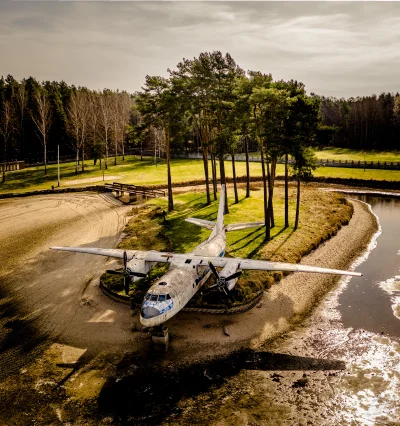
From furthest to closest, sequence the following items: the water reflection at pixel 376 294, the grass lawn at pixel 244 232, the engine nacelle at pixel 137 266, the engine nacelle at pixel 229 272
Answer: the grass lawn at pixel 244 232 → the engine nacelle at pixel 137 266 → the water reflection at pixel 376 294 → the engine nacelle at pixel 229 272

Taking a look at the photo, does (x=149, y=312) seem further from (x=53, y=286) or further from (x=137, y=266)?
(x=53, y=286)

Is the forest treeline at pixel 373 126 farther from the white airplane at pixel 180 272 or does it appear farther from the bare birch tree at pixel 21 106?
the white airplane at pixel 180 272

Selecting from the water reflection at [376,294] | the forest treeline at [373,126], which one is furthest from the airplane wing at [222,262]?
the forest treeline at [373,126]

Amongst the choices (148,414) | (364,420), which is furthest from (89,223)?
(364,420)

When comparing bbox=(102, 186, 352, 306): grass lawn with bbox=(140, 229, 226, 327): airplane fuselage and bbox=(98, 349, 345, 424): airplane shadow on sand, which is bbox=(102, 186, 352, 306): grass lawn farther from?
bbox=(98, 349, 345, 424): airplane shadow on sand

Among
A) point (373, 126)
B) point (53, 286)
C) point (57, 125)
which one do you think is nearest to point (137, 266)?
point (53, 286)

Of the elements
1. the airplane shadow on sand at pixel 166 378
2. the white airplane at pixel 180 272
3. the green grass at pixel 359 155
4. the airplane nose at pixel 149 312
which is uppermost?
the green grass at pixel 359 155

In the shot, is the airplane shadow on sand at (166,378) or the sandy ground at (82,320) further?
the sandy ground at (82,320)
